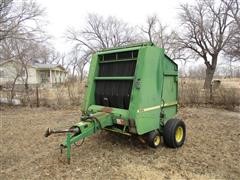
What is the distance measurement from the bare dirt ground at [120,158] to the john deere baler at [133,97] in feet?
1.46

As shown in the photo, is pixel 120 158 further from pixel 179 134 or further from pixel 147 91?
pixel 179 134

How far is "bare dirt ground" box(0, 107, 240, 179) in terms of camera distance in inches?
147

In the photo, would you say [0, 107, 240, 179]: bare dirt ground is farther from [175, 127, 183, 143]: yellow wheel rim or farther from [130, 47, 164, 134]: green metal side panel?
[130, 47, 164, 134]: green metal side panel

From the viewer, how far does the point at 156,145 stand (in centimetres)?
480

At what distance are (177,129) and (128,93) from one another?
59.8 inches

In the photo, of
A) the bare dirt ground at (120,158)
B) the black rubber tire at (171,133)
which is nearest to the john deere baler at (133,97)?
the black rubber tire at (171,133)

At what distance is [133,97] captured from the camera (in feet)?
14.1

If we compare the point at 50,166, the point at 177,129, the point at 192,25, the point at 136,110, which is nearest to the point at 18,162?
the point at 50,166

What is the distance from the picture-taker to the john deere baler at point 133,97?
4289 mm

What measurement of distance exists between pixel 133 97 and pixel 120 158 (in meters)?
1.28

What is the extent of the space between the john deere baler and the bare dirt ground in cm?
45

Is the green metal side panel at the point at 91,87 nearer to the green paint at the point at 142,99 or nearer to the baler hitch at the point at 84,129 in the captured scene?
the green paint at the point at 142,99

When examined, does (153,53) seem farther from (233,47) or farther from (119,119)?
(233,47)

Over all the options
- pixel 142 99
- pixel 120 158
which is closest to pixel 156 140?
pixel 120 158
